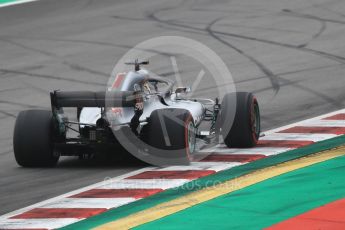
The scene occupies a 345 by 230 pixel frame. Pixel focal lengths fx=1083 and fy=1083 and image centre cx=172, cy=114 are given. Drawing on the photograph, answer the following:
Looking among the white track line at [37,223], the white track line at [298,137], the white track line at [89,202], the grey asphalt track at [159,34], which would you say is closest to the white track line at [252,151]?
the white track line at [298,137]

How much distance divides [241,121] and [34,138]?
3.17 metres

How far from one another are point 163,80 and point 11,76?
8455 mm

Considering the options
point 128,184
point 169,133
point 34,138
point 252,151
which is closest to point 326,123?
point 252,151

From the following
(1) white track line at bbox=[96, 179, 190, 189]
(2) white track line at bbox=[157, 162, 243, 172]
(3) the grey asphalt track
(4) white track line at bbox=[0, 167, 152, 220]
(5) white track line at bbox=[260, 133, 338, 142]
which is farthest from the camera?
(3) the grey asphalt track

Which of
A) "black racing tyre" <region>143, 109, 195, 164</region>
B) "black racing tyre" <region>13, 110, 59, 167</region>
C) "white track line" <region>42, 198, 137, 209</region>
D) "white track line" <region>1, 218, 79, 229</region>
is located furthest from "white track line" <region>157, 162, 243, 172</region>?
"white track line" <region>1, 218, 79, 229</region>

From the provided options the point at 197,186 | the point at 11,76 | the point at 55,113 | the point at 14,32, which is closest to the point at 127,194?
the point at 197,186

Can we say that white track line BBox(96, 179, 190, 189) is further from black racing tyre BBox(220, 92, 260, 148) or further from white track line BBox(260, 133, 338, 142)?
white track line BBox(260, 133, 338, 142)

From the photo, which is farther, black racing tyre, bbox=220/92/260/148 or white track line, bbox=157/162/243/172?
black racing tyre, bbox=220/92/260/148

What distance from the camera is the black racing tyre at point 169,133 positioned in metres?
15.1

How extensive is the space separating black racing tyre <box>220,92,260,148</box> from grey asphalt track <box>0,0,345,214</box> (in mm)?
1596

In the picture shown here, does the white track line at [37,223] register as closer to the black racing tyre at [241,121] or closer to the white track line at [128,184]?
the white track line at [128,184]

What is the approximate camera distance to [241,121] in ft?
53.9

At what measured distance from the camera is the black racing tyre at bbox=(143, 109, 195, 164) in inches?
595

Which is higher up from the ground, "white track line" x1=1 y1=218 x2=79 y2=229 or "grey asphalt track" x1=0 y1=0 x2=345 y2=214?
"grey asphalt track" x1=0 y1=0 x2=345 y2=214
